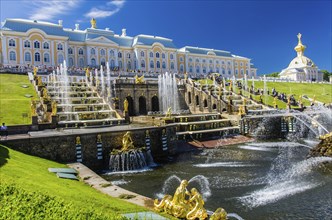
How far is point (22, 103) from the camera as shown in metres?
34.7

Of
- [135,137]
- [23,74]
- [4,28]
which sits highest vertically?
[4,28]

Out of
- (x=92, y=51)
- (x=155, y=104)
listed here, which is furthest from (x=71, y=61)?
(x=155, y=104)

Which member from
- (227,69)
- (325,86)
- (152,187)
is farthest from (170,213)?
(227,69)

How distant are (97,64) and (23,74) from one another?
23916 mm

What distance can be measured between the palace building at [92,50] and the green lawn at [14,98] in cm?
1766

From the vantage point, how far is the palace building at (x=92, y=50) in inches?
2516

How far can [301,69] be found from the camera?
374ft

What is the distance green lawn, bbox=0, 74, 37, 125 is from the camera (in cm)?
2967

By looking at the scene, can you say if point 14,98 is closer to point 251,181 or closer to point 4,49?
point 4,49

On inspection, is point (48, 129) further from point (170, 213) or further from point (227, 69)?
point (227, 69)

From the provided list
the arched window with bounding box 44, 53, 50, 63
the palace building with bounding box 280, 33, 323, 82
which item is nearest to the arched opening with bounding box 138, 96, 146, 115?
the arched window with bounding box 44, 53, 50, 63

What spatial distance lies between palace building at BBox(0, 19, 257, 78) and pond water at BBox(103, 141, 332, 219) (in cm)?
5479

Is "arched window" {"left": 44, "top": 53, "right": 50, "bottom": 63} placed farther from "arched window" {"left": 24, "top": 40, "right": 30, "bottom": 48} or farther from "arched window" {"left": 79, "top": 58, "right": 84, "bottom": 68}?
"arched window" {"left": 79, "top": 58, "right": 84, "bottom": 68}

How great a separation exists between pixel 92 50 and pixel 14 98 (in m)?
39.6
